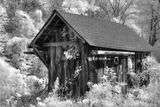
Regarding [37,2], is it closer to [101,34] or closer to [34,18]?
[34,18]

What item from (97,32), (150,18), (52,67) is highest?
(150,18)

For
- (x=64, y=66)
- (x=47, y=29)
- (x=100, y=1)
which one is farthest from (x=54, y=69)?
(x=100, y=1)

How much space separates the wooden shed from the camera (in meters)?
8.30

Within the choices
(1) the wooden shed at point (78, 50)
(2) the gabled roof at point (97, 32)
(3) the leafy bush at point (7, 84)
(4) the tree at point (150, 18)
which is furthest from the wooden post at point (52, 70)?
(4) the tree at point (150, 18)

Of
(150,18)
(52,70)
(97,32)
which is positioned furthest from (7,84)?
(150,18)

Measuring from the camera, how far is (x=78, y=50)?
335 inches

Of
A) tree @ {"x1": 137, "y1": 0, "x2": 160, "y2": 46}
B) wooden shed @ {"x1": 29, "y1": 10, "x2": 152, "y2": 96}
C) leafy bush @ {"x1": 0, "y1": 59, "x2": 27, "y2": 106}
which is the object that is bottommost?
leafy bush @ {"x1": 0, "y1": 59, "x2": 27, "y2": 106}

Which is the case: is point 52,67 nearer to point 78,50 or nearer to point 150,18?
point 78,50

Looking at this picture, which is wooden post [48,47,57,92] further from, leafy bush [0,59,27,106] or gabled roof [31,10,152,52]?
leafy bush [0,59,27,106]

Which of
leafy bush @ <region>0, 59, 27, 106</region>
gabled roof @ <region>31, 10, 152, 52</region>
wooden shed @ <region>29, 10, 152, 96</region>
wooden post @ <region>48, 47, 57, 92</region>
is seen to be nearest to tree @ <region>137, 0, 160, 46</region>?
gabled roof @ <region>31, 10, 152, 52</region>

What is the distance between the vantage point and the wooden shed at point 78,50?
830cm

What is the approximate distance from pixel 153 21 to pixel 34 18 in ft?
50.8

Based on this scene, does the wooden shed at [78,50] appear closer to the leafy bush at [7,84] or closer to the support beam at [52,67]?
the support beam at [52,67]

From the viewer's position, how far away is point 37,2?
16.7 metres
